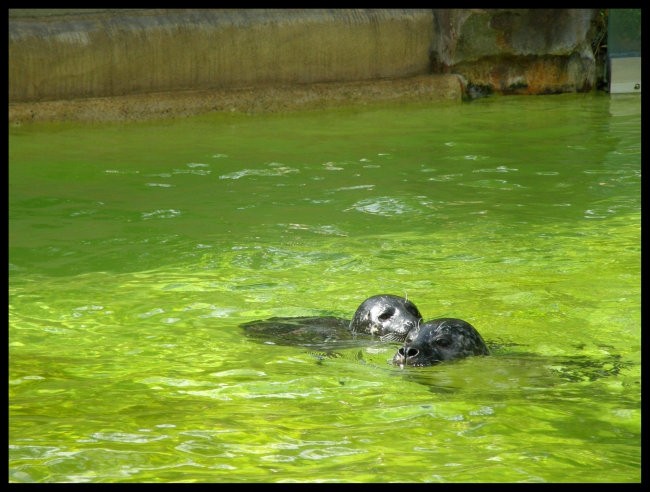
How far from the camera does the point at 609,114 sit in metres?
15.1

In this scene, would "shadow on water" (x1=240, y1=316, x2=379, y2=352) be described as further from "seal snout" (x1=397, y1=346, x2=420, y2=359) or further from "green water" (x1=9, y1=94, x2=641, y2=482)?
"seal snout" (x1=397, y1=346, x2=420, y2=359)

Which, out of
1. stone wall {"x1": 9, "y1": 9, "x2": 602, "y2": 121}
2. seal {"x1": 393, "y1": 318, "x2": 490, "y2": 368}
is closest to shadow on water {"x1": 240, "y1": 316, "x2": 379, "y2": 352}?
seal {"x1": 393, "y1": 318, "x2": 490, "y2": 368}

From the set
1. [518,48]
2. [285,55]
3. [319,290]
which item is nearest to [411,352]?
[319,290]

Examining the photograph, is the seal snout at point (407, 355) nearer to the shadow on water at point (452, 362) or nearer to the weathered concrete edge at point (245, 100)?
the shadow on water at point (452, 362)

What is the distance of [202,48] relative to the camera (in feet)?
48.5

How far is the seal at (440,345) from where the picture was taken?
19.5 ft

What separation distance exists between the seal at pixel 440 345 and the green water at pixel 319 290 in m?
0.10

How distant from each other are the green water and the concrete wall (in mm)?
683

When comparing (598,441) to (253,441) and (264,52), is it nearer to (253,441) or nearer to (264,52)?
(253,441)

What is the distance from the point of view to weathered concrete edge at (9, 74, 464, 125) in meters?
14.0
